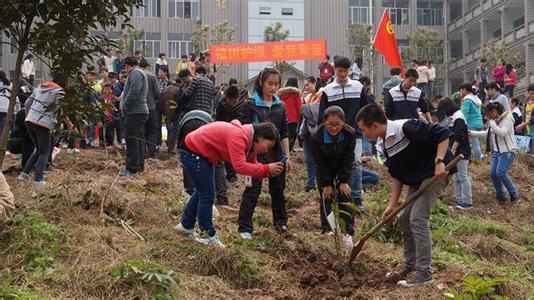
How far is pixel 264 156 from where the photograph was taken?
24.2 feet

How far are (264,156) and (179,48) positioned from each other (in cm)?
3642

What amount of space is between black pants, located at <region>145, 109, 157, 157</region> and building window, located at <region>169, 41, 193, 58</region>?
100 ft

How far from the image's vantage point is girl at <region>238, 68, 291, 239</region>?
7.10 metres

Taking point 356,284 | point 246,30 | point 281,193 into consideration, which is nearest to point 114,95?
point 281,193

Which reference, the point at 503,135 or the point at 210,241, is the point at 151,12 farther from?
the point at 210,241

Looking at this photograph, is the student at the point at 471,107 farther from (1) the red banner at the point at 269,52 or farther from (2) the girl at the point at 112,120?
(1) the red banner at the point at 269,52

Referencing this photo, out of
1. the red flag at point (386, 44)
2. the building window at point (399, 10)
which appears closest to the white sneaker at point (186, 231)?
the red flag at point (386, 44)

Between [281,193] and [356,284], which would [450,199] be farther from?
[356,284]

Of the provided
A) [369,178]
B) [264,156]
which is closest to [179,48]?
[369,178]

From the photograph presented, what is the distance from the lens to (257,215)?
8406 millimetres

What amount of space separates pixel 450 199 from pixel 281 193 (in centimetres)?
508

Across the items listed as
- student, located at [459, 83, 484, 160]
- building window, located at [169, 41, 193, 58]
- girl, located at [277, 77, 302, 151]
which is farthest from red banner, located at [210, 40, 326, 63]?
building window, located at [169, 41, 193, 58]

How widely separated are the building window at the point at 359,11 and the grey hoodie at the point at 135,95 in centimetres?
3585

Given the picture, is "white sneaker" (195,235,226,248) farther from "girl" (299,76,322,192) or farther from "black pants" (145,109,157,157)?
"black pants" (145,109,157,157)
